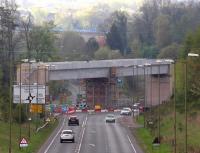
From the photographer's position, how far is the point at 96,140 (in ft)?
257

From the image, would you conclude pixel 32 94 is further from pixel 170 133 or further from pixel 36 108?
pixel 170 133

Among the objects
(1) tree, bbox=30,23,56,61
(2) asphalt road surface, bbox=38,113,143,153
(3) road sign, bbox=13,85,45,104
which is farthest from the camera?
(1) tree, bbox=30,23,56,61

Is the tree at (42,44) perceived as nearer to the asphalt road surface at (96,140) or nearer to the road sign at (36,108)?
the asphalt road surface at (96,140)

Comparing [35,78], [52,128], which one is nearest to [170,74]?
[35,78]

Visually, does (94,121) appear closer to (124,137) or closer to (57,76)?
(57,76)

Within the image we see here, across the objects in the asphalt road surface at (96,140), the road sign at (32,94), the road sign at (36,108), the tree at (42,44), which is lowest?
the asphalt road surface at (96,140)

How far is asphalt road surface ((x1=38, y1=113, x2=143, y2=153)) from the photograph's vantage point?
6619 centimetres

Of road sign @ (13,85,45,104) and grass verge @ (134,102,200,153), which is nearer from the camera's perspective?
grass verge @ (134,102,200,153)

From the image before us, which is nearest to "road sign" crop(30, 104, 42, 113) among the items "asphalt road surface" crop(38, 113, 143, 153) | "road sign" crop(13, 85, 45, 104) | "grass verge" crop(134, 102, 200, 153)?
"road sign" crop(13, 85, 45, 104)

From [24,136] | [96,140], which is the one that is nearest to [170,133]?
[96,140]

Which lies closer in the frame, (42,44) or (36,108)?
(36,108)

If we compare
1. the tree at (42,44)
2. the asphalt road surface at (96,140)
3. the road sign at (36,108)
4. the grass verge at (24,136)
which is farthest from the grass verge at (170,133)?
the tree at (42,44)

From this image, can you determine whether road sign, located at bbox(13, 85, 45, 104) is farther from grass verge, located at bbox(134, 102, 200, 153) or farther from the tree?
the tree

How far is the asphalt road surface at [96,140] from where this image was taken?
217ft
